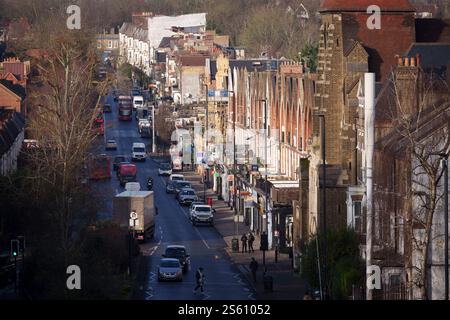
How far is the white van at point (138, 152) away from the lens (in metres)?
104

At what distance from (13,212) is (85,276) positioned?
53.9 feet

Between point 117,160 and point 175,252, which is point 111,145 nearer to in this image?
point 117,160

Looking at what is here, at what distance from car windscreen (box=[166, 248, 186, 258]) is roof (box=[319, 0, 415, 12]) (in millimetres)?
10246

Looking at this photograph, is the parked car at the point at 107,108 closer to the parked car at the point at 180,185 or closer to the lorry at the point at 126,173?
the lorry at the point at 126,173

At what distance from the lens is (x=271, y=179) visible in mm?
70000

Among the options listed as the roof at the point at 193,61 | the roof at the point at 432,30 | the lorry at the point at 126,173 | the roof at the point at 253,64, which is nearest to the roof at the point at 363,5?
the roof at the point at 432,30

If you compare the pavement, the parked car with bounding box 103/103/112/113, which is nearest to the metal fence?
the pavement

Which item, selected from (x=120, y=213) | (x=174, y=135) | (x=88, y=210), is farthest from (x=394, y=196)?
(x=174, y=135)

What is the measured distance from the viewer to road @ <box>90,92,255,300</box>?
50625 millimetres

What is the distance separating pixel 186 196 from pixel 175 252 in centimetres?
2520

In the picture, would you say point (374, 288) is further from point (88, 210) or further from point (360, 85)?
point (88, 210)

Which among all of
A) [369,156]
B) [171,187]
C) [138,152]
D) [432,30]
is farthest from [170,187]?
[369,156]

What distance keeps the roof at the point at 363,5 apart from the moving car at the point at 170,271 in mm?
9955

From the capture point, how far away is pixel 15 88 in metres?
100
